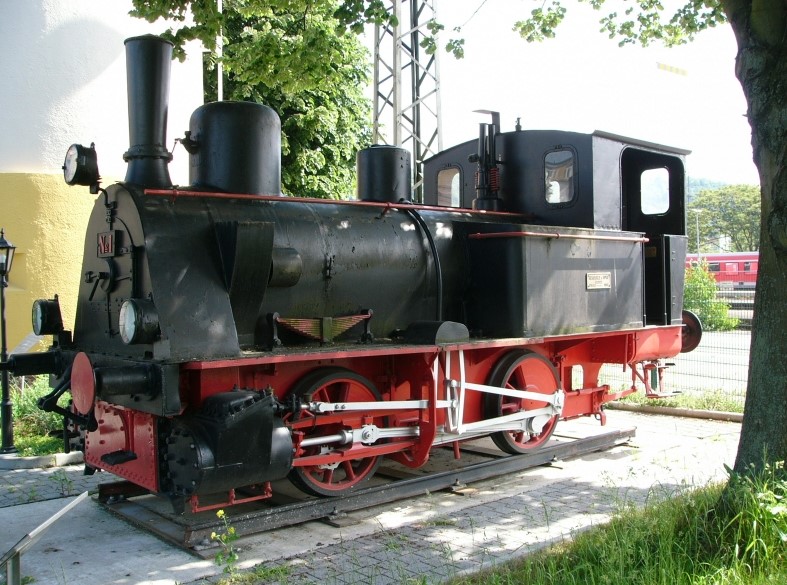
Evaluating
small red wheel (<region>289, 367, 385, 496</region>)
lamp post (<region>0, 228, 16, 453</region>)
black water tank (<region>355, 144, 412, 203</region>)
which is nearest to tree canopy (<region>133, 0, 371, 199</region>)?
lamp post (<region>0, 228, 16, 453</region>)

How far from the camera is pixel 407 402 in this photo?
228 inches

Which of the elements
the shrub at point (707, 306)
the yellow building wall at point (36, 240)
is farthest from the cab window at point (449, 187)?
the shrub at point (707, 306)

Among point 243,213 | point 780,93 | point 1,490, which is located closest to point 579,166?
point 780,93

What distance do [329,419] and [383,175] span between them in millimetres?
2448

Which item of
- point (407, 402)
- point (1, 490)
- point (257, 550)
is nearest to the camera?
point (257, 550)

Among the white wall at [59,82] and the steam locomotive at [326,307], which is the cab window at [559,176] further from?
the white wall at [59,82]

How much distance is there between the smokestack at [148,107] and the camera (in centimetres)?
526

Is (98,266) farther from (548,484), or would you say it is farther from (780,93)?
(780,93)

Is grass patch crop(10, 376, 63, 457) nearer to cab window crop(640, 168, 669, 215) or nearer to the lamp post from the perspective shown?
the lamp post

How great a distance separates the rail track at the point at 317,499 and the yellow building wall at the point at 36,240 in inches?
224

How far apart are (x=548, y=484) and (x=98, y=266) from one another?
400 cm

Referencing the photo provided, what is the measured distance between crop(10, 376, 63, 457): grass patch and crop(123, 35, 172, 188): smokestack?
319 cm

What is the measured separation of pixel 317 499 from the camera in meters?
5.45

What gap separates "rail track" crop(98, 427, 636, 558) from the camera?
4992mm
